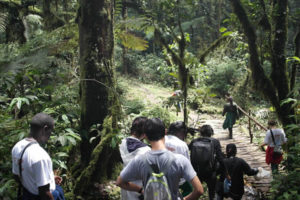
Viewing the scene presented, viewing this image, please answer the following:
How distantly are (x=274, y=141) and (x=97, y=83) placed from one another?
3.73m

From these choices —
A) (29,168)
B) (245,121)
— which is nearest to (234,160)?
(29,168)

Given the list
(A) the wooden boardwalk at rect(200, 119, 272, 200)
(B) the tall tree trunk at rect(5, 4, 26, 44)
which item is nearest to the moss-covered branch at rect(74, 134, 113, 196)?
(A) the wooden boardwalk at rect(200, 119, 272, 200)

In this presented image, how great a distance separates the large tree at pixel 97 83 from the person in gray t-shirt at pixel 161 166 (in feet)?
7.99

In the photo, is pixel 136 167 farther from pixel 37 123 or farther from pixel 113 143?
pixel 113 143

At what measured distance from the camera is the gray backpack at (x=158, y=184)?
2.46 m

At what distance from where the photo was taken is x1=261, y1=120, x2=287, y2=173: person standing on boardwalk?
19.8ft

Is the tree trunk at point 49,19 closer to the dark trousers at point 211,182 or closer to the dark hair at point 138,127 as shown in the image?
the dark hair at point 138,127

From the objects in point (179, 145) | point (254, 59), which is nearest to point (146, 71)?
point (254, 59)

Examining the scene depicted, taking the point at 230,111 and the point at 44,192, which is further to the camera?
the point at 230,111

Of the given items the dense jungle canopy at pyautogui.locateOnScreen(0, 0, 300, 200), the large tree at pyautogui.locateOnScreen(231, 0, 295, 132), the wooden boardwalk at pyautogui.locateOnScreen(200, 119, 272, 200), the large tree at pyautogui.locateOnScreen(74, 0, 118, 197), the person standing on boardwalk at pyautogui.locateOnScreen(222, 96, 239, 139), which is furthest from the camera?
the person standing on boardwalk at pyautogui.locateOnScreen(222, 96, 239, 139)

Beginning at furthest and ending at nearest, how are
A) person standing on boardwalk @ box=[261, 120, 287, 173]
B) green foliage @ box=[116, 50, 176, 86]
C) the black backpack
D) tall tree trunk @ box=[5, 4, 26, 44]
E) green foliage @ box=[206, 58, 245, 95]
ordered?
green foliage @ box=[116, 50, 176, 86], green foliage @ box=[206, 58, 245, 95], tall tree trunk @ box=[5, 4, 26, 44], person standing on boardwalk @ box=[261, 120, 287, 173], the black backpack

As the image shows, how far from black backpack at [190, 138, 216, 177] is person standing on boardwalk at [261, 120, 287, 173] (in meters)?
2.01

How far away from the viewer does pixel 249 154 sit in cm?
850

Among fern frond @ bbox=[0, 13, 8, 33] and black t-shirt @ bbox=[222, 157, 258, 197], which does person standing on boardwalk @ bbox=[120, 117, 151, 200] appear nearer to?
black t-shirt @ bbox=[222, 157, 258, 197]
